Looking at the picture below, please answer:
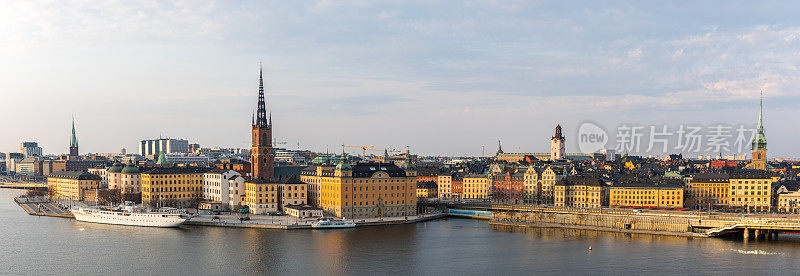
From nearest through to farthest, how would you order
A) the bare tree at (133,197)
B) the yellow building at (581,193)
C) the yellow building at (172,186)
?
the bare tree at (133,197), the yellow building at (581,193), the yellow building at (172,186)

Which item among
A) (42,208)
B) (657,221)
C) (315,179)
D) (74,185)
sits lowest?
(42,208)

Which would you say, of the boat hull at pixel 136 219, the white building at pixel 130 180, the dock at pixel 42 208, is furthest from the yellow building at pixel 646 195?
the dock at pixel 42 208

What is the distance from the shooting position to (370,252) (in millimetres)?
58250

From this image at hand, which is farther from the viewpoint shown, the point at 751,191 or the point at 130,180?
the point at 130,180

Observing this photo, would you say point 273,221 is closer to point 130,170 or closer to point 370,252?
point 370,252

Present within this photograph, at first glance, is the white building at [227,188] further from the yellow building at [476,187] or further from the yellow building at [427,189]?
the yellow building at [476,187]

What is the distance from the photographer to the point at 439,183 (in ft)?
397

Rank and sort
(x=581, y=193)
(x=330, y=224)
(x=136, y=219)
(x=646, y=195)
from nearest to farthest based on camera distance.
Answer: (x=330, y=224), (x=136, y=219), (x=646, y=195), (x=581, y=193)

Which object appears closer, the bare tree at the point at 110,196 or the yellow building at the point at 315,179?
the yellow building at the point at 315,179

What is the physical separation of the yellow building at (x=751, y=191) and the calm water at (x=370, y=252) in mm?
29413

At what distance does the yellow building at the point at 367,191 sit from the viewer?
8150cm

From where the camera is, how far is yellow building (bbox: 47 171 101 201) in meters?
112

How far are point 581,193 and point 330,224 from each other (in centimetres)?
3891

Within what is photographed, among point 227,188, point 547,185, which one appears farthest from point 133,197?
point 547,185
